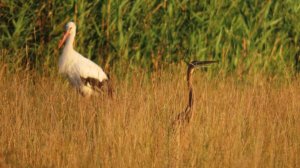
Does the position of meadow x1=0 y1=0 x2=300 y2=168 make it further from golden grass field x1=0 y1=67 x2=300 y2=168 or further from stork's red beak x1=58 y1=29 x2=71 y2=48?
stork's red beak x1=58 y1=29 x2=71 y2=48

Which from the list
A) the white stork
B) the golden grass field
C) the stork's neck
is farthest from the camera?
the stork's neck

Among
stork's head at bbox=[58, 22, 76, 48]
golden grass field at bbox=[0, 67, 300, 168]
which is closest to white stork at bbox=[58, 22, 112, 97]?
stork's head at bbox=[58, 22, 76, 48]

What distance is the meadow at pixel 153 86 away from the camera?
8125mm

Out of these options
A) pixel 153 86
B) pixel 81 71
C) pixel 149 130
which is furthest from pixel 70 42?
pixel 149 130

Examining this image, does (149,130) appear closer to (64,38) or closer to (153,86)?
A: (153,86)

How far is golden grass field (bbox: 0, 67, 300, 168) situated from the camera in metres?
7.96

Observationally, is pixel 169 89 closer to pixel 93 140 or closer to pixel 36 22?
pixel 93 140

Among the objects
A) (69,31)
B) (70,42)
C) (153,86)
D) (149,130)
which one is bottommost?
(149,130)

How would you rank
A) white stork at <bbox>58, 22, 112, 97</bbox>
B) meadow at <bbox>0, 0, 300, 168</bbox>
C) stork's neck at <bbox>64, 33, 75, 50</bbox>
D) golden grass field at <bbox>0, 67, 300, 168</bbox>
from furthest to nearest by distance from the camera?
stork's neck at <bbox>64, 33, 75, 50</bbox> < white stork at <bbox>58, 22, 112, 97</bbox> < meadow at <bbox>0, 0, 300, 168</bbox> < golden grass field at <bbox>0, 67, 300, 168</bbox>

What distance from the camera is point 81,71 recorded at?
11.8 metres

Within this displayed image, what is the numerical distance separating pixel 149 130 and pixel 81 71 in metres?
3.61

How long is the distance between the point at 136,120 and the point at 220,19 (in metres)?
5.58

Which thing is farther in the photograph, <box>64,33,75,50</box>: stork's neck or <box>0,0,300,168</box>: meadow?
<box>64,33,75,50</box>: stork's neck

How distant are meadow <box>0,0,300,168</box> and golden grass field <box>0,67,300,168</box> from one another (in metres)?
0.02
